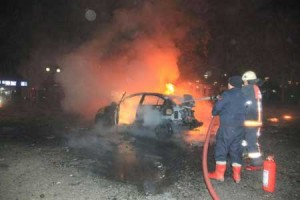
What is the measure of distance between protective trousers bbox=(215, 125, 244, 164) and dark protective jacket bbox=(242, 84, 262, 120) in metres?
0.67

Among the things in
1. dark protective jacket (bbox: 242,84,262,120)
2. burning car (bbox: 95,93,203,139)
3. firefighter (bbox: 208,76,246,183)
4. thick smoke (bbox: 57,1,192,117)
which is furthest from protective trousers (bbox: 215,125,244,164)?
thick smoke (bbox: 57,1,192,117)

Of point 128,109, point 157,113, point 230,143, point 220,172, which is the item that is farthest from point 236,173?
point 128,109

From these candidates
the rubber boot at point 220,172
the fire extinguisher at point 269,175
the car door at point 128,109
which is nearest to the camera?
the fire extinguisher at point 269,175

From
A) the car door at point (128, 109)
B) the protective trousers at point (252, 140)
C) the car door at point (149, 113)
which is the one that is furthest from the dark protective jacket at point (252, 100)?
the car door at point (128, 109)

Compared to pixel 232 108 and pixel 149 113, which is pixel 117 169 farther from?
pixel 149 113

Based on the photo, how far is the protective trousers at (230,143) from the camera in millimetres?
6023

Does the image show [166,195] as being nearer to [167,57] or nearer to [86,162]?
[86,162]

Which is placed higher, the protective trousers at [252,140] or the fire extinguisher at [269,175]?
the protective trousers at [252,140]

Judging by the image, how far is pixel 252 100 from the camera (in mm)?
6547

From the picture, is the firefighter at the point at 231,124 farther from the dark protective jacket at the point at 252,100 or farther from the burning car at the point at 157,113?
the burning car at the point at 157,113

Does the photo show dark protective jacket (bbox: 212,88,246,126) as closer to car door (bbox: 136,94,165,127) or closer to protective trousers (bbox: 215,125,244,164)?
protective trousers (bbox: 215,125,244,164)

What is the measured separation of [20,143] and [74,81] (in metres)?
11.0

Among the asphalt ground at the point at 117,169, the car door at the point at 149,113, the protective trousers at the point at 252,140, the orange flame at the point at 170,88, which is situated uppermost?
the orange flame at the point at 170,88

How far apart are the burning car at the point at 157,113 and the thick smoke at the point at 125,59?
4308 millimetres
